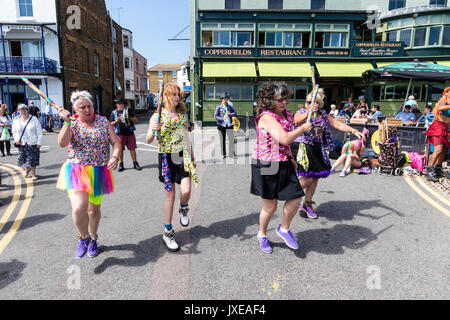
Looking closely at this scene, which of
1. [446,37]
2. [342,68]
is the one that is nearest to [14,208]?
[342,68]

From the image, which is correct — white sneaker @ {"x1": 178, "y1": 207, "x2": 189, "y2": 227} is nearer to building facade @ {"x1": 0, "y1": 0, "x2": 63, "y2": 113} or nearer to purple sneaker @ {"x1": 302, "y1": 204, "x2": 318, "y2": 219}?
purple sneaker @ {"x1": 302, "y1": 204, "x2": 318, "y2": 219}

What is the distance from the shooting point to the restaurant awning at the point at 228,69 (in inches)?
733

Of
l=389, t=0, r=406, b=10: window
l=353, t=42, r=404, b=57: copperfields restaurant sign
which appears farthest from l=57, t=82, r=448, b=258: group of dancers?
l=389, t=0, r=406, b=10: window

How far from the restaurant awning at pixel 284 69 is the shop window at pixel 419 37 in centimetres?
746

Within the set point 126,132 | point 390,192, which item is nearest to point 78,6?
point 126,132

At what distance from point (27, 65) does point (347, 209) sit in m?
24.2

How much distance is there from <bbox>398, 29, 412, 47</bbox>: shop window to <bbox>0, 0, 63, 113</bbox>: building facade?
79.3ft

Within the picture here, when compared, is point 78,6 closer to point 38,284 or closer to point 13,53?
point 13,53

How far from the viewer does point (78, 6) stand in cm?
2359

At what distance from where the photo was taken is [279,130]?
285 cm

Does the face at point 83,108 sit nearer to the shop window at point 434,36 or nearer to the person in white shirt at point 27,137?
the person in white shirt at point 27,137

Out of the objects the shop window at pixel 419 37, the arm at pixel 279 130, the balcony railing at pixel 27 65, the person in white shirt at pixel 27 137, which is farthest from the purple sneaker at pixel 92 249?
the shop window at pixel 419 37

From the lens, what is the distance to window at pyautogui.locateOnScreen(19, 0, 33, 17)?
68.5ft
